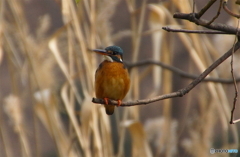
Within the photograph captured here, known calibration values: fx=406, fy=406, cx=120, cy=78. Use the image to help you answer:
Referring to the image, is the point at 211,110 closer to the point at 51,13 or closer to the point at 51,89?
the point at 51,89

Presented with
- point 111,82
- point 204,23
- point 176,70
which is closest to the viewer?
point 204,23

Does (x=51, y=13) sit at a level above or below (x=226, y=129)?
above

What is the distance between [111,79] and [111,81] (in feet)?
0.04

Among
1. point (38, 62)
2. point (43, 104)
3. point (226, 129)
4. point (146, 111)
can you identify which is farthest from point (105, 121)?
point (146, 111)

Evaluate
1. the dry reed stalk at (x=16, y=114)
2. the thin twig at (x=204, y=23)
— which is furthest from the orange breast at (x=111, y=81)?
the thin twig at (x=204, y=23)

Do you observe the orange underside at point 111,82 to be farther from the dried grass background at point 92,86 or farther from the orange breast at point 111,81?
the dried grass background at point 92,86

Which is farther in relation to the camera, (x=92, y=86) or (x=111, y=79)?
(x=92, y=86)

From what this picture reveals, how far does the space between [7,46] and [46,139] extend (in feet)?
12.8

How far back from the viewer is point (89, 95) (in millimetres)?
2531

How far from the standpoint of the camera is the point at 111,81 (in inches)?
88.2

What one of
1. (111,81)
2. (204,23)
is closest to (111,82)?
(111,81)

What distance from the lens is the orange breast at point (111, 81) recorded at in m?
2.21

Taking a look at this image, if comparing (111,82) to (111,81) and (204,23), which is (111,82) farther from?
→ (204,23)

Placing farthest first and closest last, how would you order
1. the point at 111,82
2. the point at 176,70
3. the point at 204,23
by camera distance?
the point at 176,70, the point at 111,82, the point at 204,23
